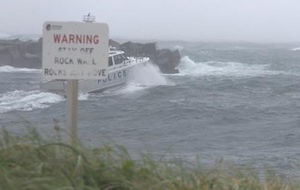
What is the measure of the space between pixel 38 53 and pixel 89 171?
177ft

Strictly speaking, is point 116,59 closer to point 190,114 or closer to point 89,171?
point 190,114

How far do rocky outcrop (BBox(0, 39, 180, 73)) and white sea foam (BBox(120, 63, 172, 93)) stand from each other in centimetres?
1048

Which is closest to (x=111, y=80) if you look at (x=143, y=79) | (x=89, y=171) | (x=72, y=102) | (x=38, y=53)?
(x=143, y=79)

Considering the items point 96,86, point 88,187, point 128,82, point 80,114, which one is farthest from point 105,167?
point 128,82

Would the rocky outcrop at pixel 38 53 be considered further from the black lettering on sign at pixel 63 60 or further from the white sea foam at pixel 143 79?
the black lettering on sign at pixel 63 60

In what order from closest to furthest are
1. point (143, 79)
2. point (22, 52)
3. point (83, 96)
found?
1. point (83, 96)
2. point (143, 79)
3. point (22, 52)

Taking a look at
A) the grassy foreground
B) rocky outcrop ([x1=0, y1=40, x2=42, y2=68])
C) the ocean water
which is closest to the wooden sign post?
the grassy foreground

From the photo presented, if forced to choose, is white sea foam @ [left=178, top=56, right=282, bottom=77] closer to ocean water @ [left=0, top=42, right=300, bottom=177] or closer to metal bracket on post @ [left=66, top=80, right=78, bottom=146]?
ocean water @ [left=0, top=42, right=300, bottom=177]

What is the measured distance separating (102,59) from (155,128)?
57.4ft

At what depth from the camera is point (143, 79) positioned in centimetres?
3938

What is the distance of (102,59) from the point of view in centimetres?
655

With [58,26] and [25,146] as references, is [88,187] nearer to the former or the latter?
[25,146]

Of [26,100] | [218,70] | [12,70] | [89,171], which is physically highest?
[89,171]

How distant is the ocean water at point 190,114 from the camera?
62.2 ft
